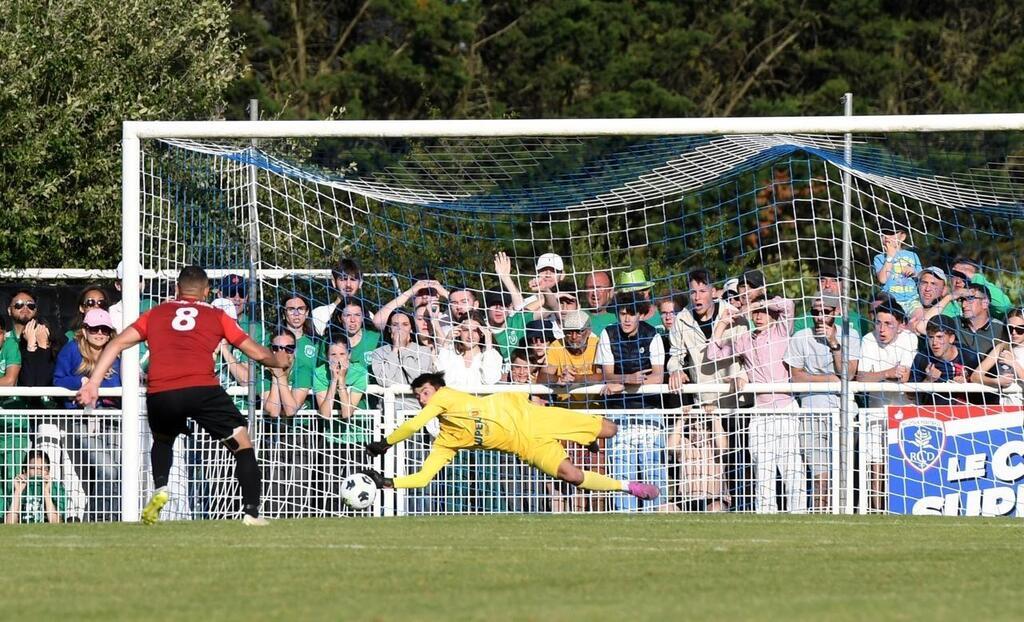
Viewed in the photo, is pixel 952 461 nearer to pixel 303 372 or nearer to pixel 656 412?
pixel 656 412

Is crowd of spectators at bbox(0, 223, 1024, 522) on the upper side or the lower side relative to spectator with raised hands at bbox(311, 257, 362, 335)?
lower

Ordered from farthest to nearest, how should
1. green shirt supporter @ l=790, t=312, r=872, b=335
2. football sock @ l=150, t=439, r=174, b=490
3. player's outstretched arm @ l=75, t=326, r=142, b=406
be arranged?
green shirt supporter @ l=790, t=312, r=872, b=335
football sock @ l=150, t=439, r=174, b=490
player's outstretched arm @ l=75, t=326, r=142, b=406

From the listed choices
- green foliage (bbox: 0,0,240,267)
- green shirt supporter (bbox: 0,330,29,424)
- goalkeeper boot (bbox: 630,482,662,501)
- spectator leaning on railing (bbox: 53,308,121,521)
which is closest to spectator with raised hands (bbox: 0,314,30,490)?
spectator leaning on railing (bbox: 53,308,121,521)

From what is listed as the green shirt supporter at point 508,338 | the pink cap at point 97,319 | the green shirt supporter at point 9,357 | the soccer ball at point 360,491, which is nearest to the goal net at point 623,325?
the green shirt supporter at point 508,338

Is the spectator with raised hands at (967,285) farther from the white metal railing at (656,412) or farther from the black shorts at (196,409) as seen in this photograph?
the black shorts at (196,409)

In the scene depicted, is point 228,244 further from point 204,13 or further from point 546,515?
point 204,13

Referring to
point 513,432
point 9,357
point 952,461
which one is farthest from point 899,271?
point 9,357

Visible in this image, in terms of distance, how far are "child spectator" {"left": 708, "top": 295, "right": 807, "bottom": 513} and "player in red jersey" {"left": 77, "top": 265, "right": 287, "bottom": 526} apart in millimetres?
4228

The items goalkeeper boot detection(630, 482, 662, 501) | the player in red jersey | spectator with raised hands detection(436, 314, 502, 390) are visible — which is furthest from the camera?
spectator with raised hands detection(436, 314, 502, 390)

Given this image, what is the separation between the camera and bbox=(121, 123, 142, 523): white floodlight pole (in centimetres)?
1266

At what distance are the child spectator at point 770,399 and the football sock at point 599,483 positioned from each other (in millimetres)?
1545

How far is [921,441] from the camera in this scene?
43.9 feet

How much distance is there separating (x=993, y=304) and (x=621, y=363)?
3.05 metres

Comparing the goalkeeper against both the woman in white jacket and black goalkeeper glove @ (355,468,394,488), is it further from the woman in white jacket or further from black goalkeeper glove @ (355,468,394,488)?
the woman in white jacket
